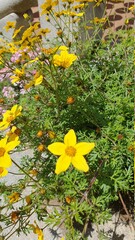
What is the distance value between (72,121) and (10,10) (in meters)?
1.37

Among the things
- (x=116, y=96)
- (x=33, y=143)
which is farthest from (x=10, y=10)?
(x=33, y=143)

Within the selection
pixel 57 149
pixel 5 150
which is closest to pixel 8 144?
pixel 5 150

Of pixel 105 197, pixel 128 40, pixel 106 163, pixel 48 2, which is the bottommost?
pixel 105 197

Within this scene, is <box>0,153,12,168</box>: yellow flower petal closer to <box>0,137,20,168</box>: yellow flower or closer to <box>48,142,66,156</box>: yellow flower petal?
<box>0,137,20,168</box>: yellow flower

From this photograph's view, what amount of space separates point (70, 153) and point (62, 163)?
0.04m

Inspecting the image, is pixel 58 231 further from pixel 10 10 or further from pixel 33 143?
pixel 10 10

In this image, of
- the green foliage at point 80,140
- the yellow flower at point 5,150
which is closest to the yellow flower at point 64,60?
the green foliage at point 80,140

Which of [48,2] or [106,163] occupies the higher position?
[48,2]

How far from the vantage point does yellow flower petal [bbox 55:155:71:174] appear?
0.99 meters

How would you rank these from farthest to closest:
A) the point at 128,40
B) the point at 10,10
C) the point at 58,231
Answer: the point at 10,10, the point at 128,40, the point at 58,231

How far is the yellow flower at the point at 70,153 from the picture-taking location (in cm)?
100

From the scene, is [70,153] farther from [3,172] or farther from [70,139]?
[3,172]

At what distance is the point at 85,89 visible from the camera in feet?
5.51

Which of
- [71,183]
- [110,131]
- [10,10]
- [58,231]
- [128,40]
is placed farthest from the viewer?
[10,10]
